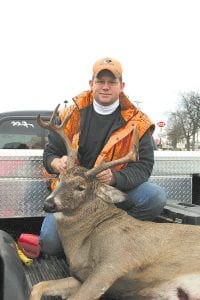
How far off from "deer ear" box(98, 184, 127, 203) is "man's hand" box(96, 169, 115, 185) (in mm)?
69

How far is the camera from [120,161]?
3721mm

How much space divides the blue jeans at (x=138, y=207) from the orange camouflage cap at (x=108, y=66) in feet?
3.19

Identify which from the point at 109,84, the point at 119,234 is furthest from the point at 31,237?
the point at 109,84

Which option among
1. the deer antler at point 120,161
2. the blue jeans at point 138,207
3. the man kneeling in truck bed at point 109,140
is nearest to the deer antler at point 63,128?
the man kneeling in truck bed at point 109,140

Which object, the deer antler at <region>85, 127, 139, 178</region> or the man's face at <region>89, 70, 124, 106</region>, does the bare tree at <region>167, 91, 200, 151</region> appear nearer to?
the man's face at <region>89, 70, 124, 106</region>

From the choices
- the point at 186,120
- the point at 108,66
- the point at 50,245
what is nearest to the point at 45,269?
the point at 50,245

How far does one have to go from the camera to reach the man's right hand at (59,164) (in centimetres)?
384

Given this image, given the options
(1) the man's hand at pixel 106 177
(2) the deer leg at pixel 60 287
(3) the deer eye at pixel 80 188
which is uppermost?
(1) the man's hand at pixel 106 177

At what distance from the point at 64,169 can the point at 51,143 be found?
2.04ft

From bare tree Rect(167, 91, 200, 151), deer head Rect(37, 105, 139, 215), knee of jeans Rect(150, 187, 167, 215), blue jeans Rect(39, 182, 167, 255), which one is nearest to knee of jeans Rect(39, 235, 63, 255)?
blue jeans Rect(39, 182, 167, 255)

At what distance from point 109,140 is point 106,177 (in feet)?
1.38

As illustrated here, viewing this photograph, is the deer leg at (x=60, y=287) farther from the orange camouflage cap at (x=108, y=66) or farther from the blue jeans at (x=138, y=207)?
the orange camouflage cap at (x=108, y=66)

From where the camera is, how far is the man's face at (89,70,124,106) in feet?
13.9

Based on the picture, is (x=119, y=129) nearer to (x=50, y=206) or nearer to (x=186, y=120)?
(x=50, y=206)
